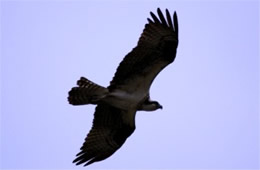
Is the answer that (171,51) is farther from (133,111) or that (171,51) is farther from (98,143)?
(98,143)

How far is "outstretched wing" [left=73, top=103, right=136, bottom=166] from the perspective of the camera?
12.2 m

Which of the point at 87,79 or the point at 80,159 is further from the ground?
the point at 87,79

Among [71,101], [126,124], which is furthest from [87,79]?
[126,124]

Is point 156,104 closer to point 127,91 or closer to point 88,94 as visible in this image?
point 127,91

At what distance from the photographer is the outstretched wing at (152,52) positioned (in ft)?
37.3

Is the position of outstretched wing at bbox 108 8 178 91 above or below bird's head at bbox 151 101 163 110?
above

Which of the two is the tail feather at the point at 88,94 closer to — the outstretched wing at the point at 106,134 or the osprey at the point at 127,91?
the osprey at the point at 127,91

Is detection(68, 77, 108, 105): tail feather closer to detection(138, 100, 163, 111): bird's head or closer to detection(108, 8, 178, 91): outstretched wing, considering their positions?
detection(108, 8, 178, 91): outstretched wing

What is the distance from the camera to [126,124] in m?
12.3

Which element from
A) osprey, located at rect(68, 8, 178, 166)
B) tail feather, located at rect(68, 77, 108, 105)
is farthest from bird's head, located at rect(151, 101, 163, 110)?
tail feather, located at rect(68, 77, 108, 105)

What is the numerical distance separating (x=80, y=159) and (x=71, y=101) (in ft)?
3.91

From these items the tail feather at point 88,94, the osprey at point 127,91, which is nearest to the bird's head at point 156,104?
the osprey at point 127,91

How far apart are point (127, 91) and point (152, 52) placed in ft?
2.93

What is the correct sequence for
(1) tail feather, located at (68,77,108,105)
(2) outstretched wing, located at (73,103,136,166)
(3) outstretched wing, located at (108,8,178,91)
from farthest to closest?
(2) outstretched wing, located at (73,103,136,166), (1) tail feather, located at (68,77,108,105), (3) outstretched wing, located at (108,8,178,91)
